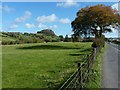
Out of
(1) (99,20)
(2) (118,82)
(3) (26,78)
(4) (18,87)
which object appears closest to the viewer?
(4) (18,87)

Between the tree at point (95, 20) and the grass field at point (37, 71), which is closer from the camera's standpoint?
the grass field at point (37, 71)

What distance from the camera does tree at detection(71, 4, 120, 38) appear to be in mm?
59125

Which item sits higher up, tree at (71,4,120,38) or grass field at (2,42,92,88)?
tree at (71,4,120,38)

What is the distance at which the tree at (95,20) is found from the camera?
194ft

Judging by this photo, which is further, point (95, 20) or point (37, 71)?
point (95, 20)

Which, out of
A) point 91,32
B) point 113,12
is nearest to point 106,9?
point 113,12

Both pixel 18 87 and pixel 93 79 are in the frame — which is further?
pixel 93 79

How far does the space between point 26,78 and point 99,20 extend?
45615 millimetres

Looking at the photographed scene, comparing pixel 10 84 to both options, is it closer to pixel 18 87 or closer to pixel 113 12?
pixel 18 87

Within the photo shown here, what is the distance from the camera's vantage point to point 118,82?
1311 cm

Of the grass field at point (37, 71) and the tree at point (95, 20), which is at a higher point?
the tree at point (95, 20)

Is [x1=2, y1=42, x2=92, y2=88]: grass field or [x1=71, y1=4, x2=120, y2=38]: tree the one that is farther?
[x1=71, y1=4, x2=120, y2=38]: tree

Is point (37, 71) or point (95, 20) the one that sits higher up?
point (95, 20)

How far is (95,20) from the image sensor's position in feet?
194
